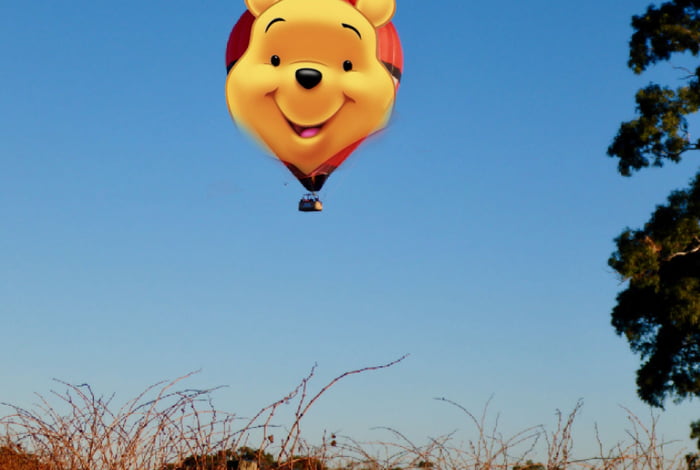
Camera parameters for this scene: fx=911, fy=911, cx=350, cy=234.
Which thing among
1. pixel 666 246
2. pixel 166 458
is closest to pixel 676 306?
pixel 666 246

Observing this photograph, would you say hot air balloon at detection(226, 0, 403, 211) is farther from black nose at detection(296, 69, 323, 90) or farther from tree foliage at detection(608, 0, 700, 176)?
tree foliage at detection(608, 0, 700, 176)

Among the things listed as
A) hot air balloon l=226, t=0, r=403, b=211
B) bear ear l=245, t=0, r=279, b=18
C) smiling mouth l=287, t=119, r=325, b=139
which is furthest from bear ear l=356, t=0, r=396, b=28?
smiling mouth l=287, t=119, r=325, b=139

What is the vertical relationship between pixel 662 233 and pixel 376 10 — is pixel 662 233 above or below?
below

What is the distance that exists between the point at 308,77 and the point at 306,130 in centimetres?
156

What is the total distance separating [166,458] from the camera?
6363 millimetres

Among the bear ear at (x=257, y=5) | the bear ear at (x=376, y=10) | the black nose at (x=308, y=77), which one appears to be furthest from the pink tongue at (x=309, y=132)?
the bear ear at (x=257, y=5)

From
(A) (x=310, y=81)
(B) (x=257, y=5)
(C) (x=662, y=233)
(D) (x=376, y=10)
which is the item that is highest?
(B) (x=257, y=5)

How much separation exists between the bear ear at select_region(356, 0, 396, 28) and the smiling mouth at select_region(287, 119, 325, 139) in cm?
262

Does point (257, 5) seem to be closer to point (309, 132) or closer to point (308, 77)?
point (308, 77)

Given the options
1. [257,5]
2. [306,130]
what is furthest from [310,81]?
[257,5]

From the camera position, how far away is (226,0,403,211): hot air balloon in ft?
62.4

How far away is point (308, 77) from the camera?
770 inches

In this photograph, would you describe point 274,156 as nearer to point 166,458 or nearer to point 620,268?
point 620,268

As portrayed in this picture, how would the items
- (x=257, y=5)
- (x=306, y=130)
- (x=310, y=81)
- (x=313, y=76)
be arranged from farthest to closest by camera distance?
(x=306, y=130) < (x=310, y=81) < (x=313, y=76) < (x=257, y=5)
